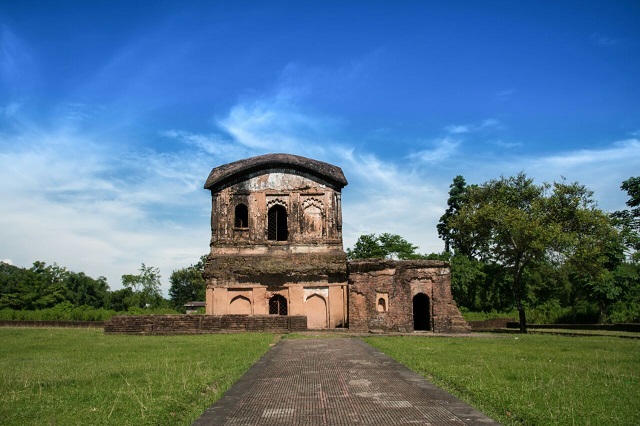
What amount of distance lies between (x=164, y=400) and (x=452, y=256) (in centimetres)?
3712

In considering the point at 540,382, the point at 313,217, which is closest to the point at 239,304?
the point at 313,217

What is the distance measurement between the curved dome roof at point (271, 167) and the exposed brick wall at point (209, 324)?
8.34m

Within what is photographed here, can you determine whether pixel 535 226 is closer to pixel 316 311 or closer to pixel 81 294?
pixel 316 311

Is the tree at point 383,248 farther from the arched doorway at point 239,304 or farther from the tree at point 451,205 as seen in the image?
the arched doorway at point 239,304

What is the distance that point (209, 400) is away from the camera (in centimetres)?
589

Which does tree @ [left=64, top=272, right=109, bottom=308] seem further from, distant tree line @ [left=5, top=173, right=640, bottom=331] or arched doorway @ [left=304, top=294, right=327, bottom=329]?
arched doorway @ [left=304, top=294, right=327, bottom=329]

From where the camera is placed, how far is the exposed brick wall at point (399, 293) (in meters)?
22.0

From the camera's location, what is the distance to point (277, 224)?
2566cm

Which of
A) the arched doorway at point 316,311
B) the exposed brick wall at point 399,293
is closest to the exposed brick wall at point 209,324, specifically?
the exposed brick wall at point 399,293

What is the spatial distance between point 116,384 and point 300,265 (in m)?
16.7

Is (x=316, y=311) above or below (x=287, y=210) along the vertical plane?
below

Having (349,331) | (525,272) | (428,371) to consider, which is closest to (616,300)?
(525,272)

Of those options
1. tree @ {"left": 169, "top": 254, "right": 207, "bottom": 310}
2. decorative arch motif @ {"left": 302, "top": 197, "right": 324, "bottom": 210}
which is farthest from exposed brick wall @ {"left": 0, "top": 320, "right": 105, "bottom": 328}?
tree @ {"left": 169, "top": 254, "right": 207, "bottom": 310}

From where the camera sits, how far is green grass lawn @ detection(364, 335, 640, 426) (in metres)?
5.27
